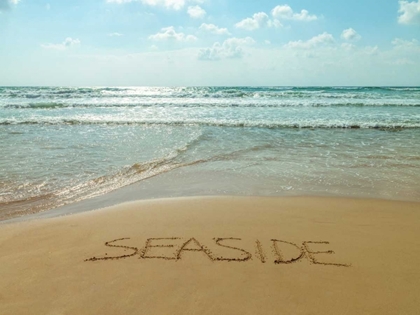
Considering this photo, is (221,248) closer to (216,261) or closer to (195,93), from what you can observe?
(216,261)

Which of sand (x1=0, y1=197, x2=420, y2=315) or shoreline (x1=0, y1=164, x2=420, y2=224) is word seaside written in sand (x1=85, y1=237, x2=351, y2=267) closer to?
→ sand (x1=0, y1=197, x2=420, y2=315)

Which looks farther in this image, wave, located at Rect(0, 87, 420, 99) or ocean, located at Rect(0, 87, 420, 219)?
wave, located at Rect(0, 87, 420, 99)

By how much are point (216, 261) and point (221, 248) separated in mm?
267

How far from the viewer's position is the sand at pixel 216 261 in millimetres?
2541

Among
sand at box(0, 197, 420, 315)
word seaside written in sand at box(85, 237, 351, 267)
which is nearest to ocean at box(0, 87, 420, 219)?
sand at box(0, 197, 420, 315)

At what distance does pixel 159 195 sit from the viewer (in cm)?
528

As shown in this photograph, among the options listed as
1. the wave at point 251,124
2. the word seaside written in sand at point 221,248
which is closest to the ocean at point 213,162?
the wave at point 251,124

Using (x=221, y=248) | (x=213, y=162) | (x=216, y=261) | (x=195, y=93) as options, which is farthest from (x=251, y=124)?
(x=195, y=93)

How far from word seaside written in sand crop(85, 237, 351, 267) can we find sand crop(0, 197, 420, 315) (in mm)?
11

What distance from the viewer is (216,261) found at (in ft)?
Answer: 10.3

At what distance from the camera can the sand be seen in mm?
2541

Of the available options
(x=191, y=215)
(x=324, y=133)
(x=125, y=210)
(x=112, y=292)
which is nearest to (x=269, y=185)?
(x=191, y=215)

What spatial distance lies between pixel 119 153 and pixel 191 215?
4548 millimetres

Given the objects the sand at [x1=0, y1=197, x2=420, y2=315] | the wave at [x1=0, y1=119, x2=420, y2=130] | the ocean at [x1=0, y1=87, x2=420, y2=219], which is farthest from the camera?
the wave at [x1=0, y1=119, x2=420, y2=130]
